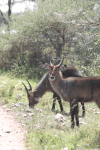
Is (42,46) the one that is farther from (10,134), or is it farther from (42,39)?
(10,134)

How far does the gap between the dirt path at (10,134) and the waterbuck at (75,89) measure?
1.50 m

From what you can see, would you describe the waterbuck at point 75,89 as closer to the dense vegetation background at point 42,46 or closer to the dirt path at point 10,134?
the dirt path at point 10,134

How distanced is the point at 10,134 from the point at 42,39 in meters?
9.60

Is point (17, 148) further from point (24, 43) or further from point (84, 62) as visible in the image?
point (24, 43)

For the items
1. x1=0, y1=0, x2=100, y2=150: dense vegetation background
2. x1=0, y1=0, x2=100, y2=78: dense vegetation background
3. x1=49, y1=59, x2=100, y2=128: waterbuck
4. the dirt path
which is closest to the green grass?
the dirt path

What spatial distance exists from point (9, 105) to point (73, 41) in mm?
7350

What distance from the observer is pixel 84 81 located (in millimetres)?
5211

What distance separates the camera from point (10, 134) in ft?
16.2

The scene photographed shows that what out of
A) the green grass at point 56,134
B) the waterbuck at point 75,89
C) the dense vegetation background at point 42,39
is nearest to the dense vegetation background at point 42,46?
the dense vegetation background at point 42,39

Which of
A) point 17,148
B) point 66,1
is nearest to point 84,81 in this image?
point 17,148

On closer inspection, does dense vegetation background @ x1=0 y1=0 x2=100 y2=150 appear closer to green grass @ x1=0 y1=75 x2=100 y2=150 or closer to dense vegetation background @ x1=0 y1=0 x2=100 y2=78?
dense vegetation background @ x1=0 y1=0 x2=100 y2=78

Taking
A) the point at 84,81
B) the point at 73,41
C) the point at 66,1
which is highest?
the point at 66,1

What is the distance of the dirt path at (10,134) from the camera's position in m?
4.23

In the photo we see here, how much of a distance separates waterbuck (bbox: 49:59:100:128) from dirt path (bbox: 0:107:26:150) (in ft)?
4.93
